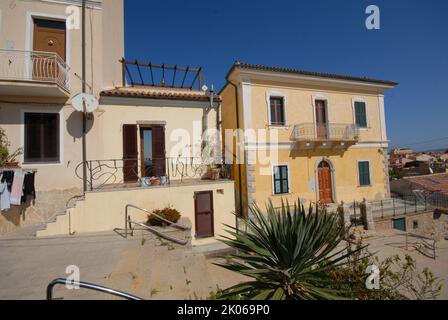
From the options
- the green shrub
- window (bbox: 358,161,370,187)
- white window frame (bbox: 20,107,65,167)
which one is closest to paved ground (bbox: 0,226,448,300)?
the green shrub

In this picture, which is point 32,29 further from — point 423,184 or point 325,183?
point 423,184

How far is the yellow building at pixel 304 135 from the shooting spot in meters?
9.91

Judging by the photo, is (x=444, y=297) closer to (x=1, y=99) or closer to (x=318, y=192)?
(x=318, y=192)

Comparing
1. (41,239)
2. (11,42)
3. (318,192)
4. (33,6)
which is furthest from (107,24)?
(318,192)

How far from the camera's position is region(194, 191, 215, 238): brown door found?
7.29 m

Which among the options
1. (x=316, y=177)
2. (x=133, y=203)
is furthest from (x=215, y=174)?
(x=316, y=177)

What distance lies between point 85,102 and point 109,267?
18.3 ft

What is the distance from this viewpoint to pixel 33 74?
6.84 m

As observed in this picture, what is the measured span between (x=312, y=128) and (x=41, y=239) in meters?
11.4

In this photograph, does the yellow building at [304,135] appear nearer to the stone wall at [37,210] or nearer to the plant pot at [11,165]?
the stone wall at [37,210]

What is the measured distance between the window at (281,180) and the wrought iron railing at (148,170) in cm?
260

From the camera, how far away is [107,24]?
816 cm

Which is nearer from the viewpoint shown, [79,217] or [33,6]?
[79,217]

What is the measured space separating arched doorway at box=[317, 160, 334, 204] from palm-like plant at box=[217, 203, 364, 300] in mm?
8187
